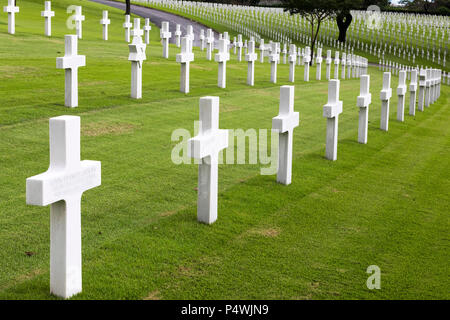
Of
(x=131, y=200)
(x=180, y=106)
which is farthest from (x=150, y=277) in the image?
(x=180, y=106)

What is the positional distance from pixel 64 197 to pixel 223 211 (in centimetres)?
277

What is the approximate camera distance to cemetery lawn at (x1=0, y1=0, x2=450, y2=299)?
17.5 ft

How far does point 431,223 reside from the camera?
745 cm

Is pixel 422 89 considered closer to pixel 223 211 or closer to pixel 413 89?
pixel 413 89

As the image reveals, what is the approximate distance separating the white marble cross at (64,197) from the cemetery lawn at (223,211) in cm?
20

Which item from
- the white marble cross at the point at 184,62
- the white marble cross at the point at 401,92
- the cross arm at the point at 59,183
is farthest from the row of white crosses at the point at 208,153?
the white marble cross at the point at 401,92

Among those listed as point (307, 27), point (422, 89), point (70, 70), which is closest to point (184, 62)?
point (70, 70)

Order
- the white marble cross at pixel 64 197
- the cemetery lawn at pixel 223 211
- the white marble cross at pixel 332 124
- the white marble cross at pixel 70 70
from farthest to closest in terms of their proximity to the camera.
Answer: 1. the white marble cross at pixel 70 70
2. the white marble cross at pixel 332 124
3. the cemetery lawn at pixel 223 211
4. the white marble cross at pixel 64 197

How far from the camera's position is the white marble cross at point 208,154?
6293mm

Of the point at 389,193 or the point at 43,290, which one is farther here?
the point at 389,193

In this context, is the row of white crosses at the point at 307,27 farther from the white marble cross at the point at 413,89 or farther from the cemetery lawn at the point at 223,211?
the cemetery lawn at the point at 223,211

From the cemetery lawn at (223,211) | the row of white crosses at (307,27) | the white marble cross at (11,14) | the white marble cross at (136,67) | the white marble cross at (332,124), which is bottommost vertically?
the cemetery lawn at (223,211)
